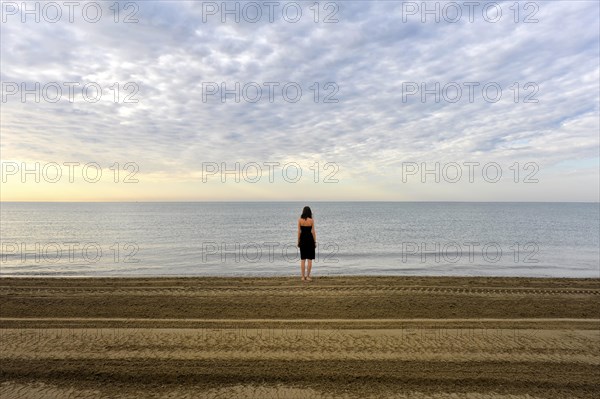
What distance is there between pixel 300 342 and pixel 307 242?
469cm

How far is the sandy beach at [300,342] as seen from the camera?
17.3 feet

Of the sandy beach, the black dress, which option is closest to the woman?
the black dress

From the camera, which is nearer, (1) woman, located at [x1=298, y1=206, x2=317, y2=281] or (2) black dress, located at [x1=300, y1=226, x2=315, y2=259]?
(1) woman, located at [x1=298, y1=206, x2=317, y2=281]

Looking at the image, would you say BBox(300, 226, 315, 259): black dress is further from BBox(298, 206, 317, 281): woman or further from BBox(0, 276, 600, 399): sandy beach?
BBox(0, 276, 600, 399): sandy beach

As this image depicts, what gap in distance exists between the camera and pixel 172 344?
6.66m

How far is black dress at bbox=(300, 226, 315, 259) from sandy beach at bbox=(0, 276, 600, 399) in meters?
0.96

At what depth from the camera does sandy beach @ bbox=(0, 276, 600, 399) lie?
529 centimetres

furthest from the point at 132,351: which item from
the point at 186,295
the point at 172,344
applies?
the point at 186,295

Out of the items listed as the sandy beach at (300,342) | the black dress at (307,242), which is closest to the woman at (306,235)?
the black dress at (307,242)

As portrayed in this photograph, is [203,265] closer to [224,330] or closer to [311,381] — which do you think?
[224,330]

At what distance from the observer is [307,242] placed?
11203mm

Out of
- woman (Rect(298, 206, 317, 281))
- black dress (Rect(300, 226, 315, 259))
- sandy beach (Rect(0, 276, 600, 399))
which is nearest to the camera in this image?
sandy beach (Rect(0, 276, 600, 399))

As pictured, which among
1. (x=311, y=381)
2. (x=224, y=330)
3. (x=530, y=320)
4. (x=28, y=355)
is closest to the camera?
(x=311, y=381)

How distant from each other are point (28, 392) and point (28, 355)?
1.34 metres
